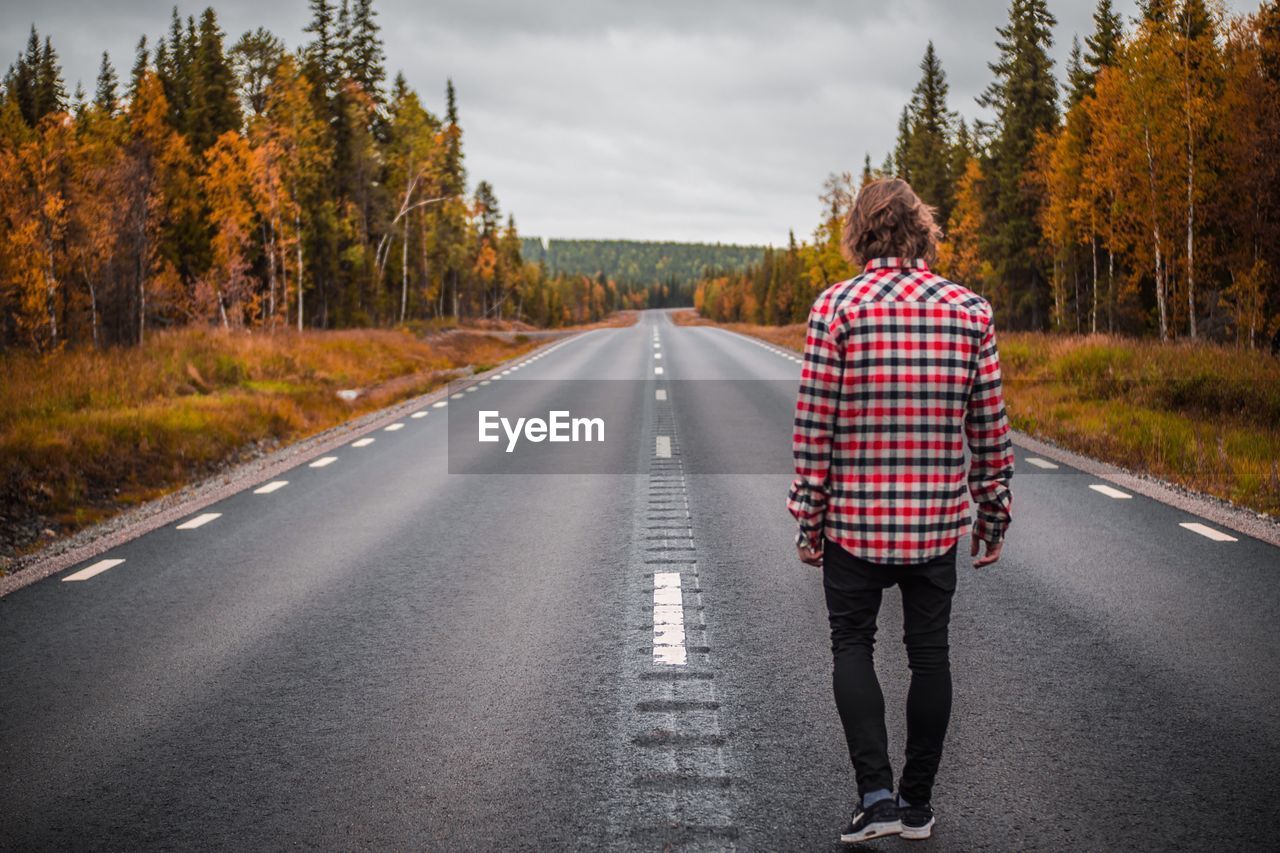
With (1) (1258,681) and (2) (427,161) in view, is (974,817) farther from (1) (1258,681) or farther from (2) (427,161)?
(2) (427,161)

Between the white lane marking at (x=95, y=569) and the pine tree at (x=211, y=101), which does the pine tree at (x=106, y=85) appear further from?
the white lane marking at (x=95, y=569)

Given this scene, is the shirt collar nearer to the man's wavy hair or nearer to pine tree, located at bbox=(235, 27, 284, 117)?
the man's wavy hair

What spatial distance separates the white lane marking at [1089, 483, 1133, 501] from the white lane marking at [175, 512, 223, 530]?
788 centimetres

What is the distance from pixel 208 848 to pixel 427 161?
5915 cm

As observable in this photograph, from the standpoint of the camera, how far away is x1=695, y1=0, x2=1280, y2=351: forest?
106 feet

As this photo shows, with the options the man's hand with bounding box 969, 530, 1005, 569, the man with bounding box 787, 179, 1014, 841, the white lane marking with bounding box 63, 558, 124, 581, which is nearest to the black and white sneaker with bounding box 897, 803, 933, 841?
the man with bounding box 787, 179, 1014, 841

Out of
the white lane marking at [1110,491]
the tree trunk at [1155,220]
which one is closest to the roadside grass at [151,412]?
the white lane marking at [1110,491]

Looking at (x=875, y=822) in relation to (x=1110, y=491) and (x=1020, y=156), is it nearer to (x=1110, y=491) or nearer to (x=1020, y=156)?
(x=1110, y=491)

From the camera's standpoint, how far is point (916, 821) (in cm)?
307

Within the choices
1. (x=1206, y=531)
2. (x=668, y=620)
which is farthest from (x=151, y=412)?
(x=1206, y=531)

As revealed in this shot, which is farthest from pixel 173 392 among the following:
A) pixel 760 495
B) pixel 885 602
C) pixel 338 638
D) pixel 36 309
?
pixel 36 309

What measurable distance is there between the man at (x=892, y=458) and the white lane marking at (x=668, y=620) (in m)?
1.70

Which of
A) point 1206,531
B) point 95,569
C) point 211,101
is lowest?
point 95,569

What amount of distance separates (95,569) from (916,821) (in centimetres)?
585
